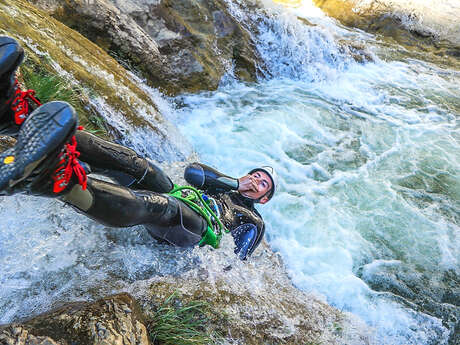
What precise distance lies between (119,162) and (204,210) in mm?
852

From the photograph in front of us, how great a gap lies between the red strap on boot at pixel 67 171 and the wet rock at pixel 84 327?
0.69 metres

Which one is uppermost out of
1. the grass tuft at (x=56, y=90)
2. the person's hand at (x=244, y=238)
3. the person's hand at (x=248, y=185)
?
the grass tuft at (x=56, y=90)

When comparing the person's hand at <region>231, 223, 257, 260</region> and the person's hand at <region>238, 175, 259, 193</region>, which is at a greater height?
the person's hand at <region>238, 175, 259, 193</region>

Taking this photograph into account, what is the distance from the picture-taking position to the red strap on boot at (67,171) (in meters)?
1.56

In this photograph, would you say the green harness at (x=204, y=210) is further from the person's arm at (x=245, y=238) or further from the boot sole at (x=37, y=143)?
the boot sole at (x=37, y=143)

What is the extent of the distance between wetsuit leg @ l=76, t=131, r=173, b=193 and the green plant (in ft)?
2.77

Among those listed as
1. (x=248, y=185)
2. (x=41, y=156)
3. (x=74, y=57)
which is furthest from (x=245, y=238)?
(x=74, y=57)

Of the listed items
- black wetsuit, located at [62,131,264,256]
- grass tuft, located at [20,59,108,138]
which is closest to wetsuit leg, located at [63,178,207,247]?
black wetsuit, located at [62,131,264,256]

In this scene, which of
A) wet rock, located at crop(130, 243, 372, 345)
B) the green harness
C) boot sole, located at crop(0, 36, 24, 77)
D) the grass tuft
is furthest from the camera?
the grass tuft

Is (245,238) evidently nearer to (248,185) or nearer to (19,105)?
(248,185)

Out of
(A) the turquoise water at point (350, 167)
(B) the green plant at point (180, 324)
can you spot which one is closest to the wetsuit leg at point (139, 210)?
(B) the green plant at point (180, 324)

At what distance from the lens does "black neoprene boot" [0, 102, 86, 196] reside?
1409 millimetres

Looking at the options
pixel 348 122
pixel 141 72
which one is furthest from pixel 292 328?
pixel 348 122

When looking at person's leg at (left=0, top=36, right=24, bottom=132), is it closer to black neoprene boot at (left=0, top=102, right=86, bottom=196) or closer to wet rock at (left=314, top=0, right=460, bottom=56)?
black neoprene boot at (left=0, top=102, right=86, bottom=196)
